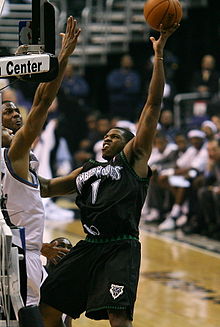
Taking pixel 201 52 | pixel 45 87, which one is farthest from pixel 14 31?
pixel 45 87

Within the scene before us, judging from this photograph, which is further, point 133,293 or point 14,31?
point 14,31

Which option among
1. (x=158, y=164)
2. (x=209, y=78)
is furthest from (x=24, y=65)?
(x=209, y=78)

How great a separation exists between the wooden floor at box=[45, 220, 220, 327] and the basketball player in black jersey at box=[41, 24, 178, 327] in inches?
94.6

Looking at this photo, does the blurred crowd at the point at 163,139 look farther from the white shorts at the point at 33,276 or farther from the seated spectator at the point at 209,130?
the white shorts at the point at 33,276

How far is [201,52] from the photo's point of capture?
73.6 ft

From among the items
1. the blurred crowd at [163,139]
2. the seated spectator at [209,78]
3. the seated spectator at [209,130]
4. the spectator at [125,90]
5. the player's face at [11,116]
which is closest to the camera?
the player's face at [11,116]

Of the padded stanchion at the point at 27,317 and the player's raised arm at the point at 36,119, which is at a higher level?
the player's raised arm at the point at 36,119

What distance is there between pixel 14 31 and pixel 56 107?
3.35m

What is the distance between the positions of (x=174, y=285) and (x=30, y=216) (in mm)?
4750

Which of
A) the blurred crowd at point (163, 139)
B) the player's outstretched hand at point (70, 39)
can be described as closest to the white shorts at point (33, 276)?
the player's outstretched hand at point (70, 39)

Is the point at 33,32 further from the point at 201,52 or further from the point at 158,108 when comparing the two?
the point at 201,52

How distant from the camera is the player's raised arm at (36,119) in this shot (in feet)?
20.1

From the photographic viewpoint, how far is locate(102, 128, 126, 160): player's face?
21.6 feet

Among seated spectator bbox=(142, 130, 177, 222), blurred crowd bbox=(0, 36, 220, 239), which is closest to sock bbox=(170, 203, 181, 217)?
blurred crowd bbox=(0, 36, 220, 239)
